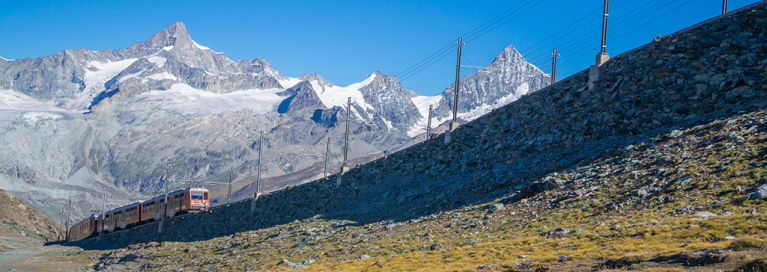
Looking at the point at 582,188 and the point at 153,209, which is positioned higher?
the point at 153,209

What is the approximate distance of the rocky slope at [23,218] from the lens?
12225 cm

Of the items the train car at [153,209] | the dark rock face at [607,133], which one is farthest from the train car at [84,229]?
the dark rock face at [607,133]

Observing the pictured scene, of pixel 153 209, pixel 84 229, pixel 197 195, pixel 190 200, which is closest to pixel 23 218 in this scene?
pixel 84 229

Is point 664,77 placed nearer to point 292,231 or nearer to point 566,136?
point 566,136

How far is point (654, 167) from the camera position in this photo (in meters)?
28.7

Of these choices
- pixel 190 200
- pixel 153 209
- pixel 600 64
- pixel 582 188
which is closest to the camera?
pixel 582 188

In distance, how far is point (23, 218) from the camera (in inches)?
5108

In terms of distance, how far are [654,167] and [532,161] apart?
37.9 ft

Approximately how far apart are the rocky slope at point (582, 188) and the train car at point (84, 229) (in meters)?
39.4

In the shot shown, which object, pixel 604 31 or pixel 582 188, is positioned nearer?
pixel 582 188

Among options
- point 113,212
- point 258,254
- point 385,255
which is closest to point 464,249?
point 385,255

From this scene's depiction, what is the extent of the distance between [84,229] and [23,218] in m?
46.5

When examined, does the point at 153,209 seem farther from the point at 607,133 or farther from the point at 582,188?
the point at 582,188

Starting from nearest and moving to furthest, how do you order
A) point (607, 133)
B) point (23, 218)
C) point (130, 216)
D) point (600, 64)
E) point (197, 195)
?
point (607, 133) → point (600, 64) → point (197, 195) → point (130, 216) → point (23, 218)
